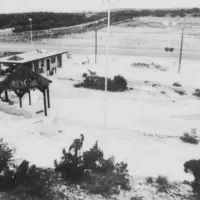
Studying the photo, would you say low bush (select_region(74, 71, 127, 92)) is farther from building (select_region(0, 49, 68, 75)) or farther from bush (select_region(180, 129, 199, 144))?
bush (select_region(180, 129, 199, 144))

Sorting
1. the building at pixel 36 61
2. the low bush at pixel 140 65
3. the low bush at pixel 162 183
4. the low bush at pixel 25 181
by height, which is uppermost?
the building at pixel 36 61

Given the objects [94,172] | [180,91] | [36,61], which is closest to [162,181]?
[94,172]

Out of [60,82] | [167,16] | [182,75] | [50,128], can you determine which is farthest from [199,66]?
[167,16]

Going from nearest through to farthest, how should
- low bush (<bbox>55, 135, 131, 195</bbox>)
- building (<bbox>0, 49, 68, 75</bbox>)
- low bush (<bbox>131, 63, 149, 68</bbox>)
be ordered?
1. low bush (<bbox>55, 135, 131, 195</bbox>)
2. building (<bbox>0, 49, 68, 75</bbox>)
3. low bush (<bbox>131, 63, 149, 68</bbox>)

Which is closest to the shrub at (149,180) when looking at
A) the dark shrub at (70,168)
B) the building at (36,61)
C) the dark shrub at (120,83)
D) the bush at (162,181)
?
the bush at (162,181)

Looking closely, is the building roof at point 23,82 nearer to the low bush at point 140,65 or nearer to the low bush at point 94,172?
the low bush at point 94,172

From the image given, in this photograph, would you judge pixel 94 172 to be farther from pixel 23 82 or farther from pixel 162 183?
pixel 23 82

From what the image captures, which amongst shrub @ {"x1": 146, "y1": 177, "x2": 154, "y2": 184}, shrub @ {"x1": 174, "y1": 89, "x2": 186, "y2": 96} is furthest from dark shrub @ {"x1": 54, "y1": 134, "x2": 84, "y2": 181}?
shrub @ {"x1": 174, "y1": 89, "x2": 186, "y2": 96}
